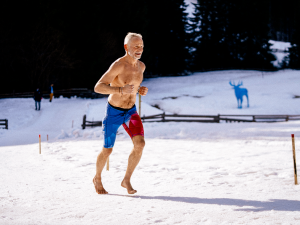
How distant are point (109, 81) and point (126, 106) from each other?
1.44ft

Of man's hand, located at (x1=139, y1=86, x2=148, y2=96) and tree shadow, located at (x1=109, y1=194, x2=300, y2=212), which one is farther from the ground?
man's hand, located at (x1=139, y1=86, x2=148, y2=96)

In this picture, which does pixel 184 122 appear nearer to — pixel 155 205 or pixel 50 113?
pixel 50 113

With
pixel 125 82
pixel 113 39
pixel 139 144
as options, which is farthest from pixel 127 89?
pixel 113 39

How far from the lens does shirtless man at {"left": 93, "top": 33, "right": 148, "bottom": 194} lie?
4.70 meters

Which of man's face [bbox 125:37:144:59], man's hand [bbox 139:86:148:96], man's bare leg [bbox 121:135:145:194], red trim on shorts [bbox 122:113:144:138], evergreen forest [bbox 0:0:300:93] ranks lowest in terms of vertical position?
man's bare leg [bbox 121:135:145:194]

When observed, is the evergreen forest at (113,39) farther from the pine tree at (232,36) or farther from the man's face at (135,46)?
the man's face at (135,46)

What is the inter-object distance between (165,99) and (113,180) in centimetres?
2411

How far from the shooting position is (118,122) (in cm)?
480

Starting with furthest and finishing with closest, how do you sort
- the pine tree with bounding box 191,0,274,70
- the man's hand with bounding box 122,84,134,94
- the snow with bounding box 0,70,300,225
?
1. the pine tree with bounding box 191,0,274,70
2. the man's hand with bounding box 122,84,134,94
3. the snow with bounding box 0,70,300,225

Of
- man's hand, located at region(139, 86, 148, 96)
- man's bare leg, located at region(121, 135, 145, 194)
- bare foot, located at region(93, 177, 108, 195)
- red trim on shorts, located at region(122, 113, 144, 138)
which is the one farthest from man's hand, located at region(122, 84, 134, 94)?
bare foot, located at region(93, 177, 108, 195)

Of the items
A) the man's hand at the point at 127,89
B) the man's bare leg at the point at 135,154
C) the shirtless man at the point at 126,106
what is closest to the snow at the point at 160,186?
the man's bare leg at the point at 135,154

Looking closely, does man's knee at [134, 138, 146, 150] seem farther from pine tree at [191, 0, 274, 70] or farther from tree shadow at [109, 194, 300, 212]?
pine tree at [191, 0, 274, 70]

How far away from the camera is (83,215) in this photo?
12.3 ft

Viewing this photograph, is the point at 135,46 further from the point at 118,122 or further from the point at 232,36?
the point at 232,36
